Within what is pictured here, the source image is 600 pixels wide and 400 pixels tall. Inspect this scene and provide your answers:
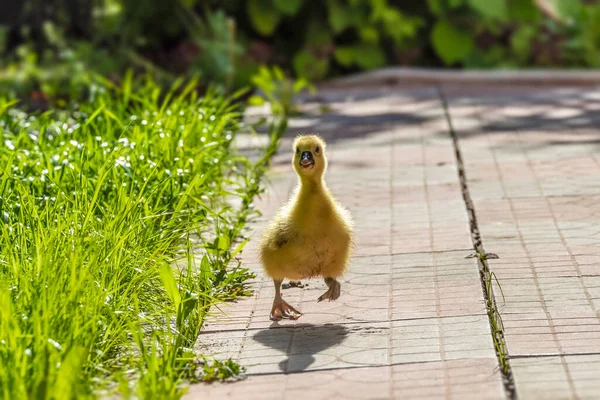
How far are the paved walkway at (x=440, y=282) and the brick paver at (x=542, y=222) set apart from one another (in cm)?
1

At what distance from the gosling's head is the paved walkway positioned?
0.67 metres

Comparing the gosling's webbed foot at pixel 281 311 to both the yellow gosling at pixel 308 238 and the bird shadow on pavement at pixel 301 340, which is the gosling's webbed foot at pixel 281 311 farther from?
the bird shadow on pavement at pixel 301 340

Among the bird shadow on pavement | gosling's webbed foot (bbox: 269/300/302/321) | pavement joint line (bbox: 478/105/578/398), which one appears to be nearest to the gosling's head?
gosling's webbed foot (bbox: 269/300/302/321)

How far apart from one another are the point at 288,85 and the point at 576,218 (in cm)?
567

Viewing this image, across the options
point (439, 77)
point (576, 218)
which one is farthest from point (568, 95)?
point (576, 218)

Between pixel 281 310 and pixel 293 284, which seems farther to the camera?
pixel 293 284

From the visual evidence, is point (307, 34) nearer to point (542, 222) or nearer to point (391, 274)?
point (542, 222)

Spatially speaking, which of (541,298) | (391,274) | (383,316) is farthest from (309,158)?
(541,298)

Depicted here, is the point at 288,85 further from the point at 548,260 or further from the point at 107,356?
the point at 107,356

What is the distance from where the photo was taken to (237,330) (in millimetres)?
5824

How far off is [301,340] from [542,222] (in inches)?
98.5

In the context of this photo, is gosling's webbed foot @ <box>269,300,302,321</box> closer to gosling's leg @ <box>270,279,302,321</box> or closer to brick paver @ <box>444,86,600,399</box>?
gosling's leg @ <box>270,279,302,321</box>

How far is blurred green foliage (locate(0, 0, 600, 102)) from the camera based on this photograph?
1593 centimetres

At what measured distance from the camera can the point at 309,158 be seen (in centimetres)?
605
